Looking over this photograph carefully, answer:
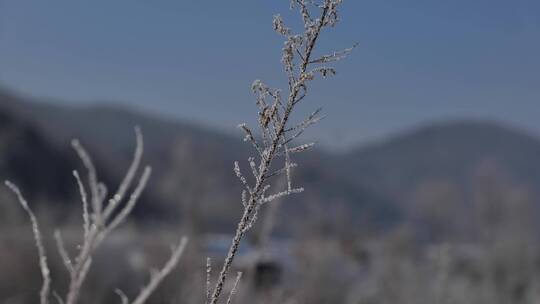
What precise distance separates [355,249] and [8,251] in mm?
34388

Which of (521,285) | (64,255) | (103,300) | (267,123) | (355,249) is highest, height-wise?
(355,249)

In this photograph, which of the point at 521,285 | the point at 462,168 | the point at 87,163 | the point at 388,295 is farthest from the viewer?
the point at 462,168

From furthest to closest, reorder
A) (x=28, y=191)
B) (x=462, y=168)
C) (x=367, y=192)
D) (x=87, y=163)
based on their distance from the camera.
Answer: (x=462, y=168)
(x=367, y=192)
(x=28, y=191)
(x=87, y=163)

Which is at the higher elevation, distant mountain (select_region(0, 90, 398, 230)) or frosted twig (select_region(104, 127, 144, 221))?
distant mountain (select_region(0, 90, 398, 230))

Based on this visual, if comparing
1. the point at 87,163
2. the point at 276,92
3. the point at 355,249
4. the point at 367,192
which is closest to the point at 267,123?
the point at 276,92

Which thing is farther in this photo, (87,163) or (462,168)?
(462,168)

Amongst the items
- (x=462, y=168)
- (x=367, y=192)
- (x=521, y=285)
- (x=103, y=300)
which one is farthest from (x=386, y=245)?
(x=462, y=168)

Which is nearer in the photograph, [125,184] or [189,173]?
[125,184]

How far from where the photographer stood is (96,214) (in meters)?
1.34

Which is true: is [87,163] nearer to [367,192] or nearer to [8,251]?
[8,251]

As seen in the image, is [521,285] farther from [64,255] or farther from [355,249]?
[64,255]

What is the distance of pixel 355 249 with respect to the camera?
2218 inches

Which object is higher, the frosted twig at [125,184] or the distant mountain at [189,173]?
the distant mountain at [189,173]

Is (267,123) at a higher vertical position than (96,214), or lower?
higher
